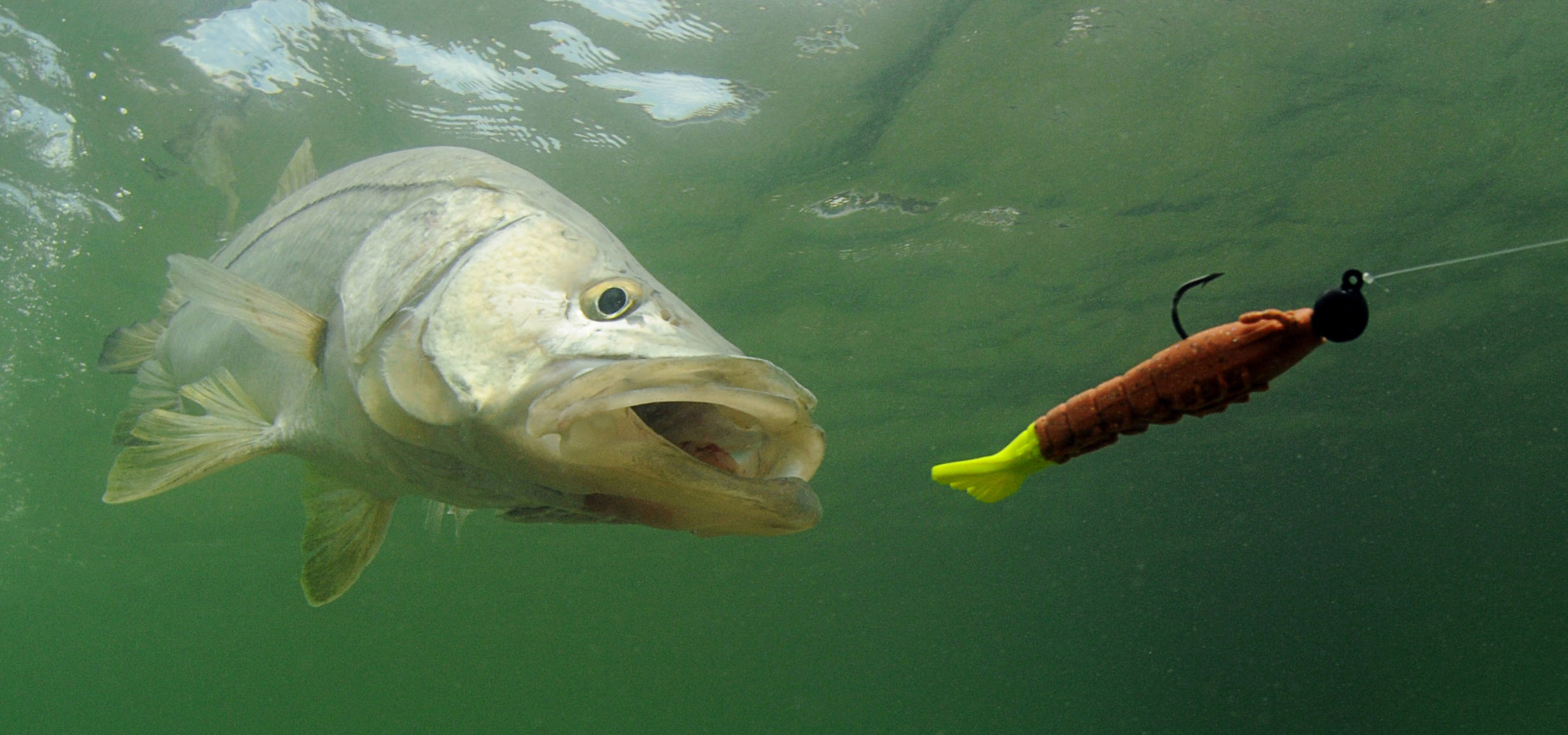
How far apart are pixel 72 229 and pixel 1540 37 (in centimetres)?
2040

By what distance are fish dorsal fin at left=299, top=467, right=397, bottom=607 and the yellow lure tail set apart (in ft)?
10.3

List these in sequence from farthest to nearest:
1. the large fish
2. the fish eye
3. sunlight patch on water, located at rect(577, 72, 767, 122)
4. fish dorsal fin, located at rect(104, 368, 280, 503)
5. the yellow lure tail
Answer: sunlight patch on water, located at rect(577, 72, 767, 122) → fish dorsal fin, located at rect(104, 368, 280, 503) → the fish eye → the large fish → the yellow lure tail

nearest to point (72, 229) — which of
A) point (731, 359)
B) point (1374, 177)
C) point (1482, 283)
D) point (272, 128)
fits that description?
point (272, 128)

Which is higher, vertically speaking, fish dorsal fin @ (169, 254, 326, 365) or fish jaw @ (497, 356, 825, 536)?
fish jaw @ (497, 356, 825, 536)

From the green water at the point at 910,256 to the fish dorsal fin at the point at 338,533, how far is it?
614 centimetres

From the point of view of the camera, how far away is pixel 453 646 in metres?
52.8

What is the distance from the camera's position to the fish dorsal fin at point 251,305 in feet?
8.85

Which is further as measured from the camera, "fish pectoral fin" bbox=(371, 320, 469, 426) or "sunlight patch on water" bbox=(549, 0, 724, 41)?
"sunlight patch on water" bbox=(549, 0, 724, 41)

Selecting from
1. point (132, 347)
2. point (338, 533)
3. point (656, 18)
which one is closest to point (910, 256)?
point (656, 18)

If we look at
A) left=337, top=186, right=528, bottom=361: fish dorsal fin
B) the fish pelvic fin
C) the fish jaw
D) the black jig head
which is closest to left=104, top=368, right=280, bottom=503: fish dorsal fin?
left=337, top=186, right=528, bottom=361: fish dorsal fin

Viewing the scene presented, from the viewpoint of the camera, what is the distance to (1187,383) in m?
1.40

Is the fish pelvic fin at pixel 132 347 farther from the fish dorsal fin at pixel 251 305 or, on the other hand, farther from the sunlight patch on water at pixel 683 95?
the sunlight patch on water at pixel 683 95

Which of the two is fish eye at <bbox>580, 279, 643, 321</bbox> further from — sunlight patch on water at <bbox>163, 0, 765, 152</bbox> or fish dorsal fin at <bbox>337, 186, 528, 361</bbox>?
sunlight patch on water at <bbox>163, 0, 765, 152</bbox>

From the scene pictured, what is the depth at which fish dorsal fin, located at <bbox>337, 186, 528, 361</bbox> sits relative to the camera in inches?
104
